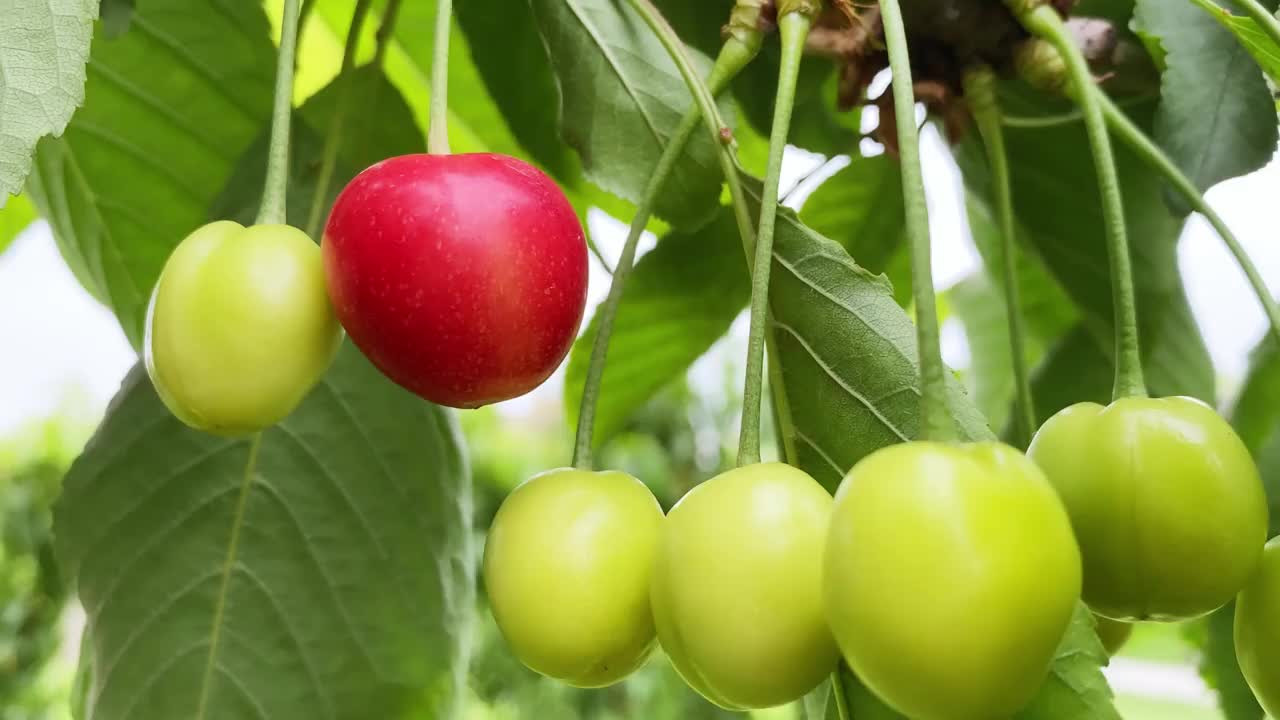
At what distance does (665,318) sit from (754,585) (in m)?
0.36

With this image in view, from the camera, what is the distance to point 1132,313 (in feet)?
1.14

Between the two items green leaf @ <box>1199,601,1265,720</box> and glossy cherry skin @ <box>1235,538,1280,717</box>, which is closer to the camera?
glossy cherry skin @ <box>1235,538,1280,717</box>

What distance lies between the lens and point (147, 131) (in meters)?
0.62

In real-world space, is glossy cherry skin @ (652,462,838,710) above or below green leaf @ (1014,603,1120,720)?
above

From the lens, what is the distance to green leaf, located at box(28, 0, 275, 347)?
61 cm

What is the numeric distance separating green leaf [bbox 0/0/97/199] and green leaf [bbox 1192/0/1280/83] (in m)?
0.36

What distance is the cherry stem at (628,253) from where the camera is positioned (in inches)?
13.9

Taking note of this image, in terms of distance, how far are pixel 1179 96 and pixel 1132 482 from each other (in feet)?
0.68

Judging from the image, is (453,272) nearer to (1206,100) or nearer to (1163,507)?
(1163,507)

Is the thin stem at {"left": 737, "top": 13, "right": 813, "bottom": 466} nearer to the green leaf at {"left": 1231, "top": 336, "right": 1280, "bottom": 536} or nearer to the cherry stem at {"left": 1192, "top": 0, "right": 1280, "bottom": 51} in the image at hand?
the cherry stem at {"left": 1192, "top": 0, "right": 1280, "bottom": 51}

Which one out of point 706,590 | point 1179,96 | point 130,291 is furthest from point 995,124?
point 130,291

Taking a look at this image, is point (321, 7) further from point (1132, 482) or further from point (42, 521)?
point (42, 521)

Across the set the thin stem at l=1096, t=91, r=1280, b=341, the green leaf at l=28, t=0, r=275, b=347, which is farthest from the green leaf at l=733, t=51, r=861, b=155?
the green leaf at l=28, t=0, r=275, b=347

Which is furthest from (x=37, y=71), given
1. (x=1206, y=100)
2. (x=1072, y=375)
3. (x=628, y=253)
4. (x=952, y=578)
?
(x=1072, y=375)
